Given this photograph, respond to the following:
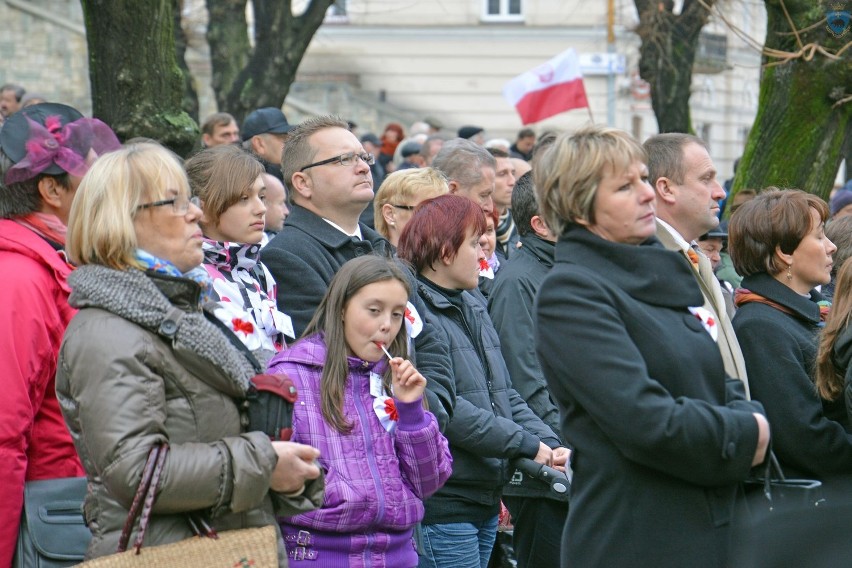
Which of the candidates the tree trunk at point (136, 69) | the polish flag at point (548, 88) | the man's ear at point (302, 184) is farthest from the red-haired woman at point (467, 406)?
the polish flag at point (548, 88)

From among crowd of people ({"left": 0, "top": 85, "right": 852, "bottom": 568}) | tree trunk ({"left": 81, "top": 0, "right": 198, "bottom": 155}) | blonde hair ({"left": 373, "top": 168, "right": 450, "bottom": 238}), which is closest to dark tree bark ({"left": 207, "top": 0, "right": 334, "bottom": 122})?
tree trunk ({"left": 81, "top": 0, "right": 198, "bottom": 155})

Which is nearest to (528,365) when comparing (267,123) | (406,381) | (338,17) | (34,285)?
(406,381)

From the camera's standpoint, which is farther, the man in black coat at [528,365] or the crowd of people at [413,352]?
the man in black coat at [528,365]

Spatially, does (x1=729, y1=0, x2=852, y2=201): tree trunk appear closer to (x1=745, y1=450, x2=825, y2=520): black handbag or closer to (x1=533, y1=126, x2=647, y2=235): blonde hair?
(x1=745, y1=450, x2=825, y2=520): black handbag

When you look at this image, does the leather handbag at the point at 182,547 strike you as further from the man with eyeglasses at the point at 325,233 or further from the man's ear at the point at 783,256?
the man's ear at the point at 783,256

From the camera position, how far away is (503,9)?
3145 cm

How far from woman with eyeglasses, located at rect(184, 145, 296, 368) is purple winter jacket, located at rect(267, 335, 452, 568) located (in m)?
0.51

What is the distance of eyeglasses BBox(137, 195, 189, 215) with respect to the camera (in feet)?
Result: 11.2

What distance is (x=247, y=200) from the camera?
4801 millimetres

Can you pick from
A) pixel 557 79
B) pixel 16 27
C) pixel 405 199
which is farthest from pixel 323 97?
pixel 405 199

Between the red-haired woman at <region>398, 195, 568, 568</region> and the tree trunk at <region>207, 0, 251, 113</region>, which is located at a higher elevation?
the tree trunk at <region>207, 0, 251, 113</region>

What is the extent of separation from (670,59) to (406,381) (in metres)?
12.6

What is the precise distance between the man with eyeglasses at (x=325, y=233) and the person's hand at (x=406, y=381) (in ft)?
1.85

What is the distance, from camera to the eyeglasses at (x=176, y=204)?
3.42m
